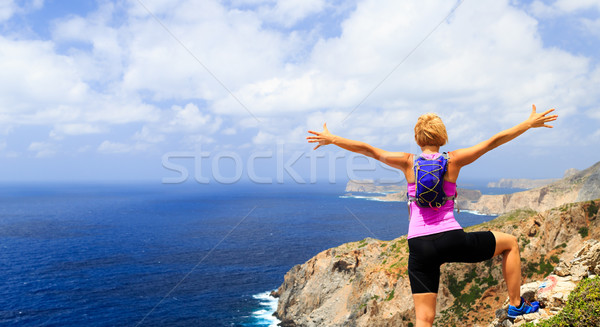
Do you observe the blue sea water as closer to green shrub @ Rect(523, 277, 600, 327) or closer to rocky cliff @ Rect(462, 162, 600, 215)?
rocky cliff @ Rect(462, 162, 600, 215)

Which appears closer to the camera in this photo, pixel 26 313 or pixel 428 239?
pixel 428 239

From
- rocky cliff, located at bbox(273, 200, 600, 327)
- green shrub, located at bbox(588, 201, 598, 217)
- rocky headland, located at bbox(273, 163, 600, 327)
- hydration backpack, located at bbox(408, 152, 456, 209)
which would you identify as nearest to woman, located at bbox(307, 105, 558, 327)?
hydration backpack, located at bbox(408, 152, 456, 209)

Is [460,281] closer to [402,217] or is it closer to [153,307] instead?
[153,307]

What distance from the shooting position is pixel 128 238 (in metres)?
118

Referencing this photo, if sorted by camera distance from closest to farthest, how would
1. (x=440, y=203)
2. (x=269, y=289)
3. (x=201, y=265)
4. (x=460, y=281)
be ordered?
(x=440, y=203) → (x=460, y=281) → (x=269, y=289) → (x=201, y=265)

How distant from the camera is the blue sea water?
58750 millimetres

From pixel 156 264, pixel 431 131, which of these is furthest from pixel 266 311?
pixel 431 131

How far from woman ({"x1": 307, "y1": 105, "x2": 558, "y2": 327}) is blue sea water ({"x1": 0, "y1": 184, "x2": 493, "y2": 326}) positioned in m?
56.6

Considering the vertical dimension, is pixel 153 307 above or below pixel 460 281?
below

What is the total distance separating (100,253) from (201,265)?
105 feet

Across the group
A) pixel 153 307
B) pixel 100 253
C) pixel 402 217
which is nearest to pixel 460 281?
pixel 153 307

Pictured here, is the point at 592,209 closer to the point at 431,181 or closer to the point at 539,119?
the point at 539,119

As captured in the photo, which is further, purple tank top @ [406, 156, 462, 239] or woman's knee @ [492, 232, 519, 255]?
woman's knee @ [492, 232, 519, 255]

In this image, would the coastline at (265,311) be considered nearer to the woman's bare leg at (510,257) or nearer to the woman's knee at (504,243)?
the woman's bare leg at (510,257)
